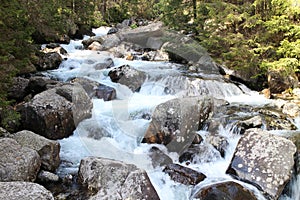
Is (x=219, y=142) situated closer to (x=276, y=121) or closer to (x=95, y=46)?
(x=276, y=121)

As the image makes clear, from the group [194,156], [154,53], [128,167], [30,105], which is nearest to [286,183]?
[194,156]

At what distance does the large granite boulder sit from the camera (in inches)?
261

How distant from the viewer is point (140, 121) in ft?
25.6

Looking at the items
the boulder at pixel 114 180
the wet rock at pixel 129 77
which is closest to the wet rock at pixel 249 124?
the boulder at pixel 114 180

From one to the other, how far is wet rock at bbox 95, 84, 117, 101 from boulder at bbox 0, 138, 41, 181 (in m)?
4.37

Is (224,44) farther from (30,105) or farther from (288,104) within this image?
(30,105)

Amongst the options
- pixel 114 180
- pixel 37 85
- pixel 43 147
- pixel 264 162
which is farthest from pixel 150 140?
pixel 37 85

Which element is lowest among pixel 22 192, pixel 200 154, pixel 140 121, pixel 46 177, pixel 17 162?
pixel 140 121

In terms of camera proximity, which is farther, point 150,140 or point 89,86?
point 89,86

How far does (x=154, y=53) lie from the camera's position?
15.1 meters

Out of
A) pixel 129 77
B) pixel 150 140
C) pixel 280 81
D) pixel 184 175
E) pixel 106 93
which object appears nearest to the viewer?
pixel 184 175

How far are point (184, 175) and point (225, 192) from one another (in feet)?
2.88

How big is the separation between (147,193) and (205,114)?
355 centimetres

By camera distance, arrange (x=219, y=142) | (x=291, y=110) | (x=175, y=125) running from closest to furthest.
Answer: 1. (x=219, y=142)
2. (x=175, y=125)
3. (x=291, y=110)
